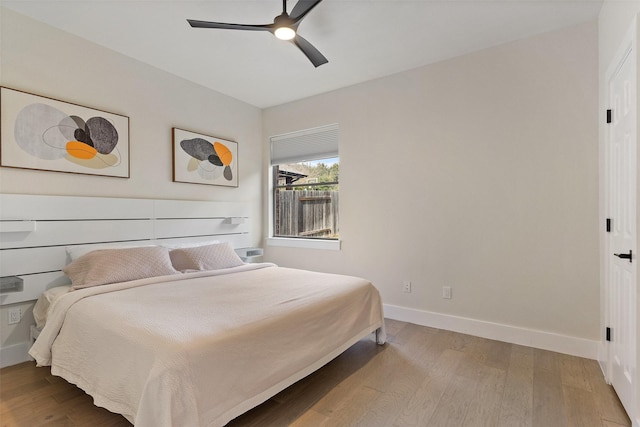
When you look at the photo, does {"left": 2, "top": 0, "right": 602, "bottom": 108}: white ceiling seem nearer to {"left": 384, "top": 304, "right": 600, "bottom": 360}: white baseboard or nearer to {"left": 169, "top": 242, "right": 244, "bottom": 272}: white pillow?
{"left": 169, "top": 242, "right": 244, "bottom": 272}: white pillow

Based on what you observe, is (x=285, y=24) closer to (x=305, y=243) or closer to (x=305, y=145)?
(x=305, y=145)

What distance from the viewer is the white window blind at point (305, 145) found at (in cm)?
420

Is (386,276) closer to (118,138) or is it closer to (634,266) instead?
(634,266)

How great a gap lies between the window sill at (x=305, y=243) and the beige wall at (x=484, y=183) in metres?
0.17

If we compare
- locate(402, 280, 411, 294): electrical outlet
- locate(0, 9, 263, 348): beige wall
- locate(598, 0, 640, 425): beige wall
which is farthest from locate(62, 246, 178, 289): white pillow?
locate(598, 0, 640, 425): beige wall

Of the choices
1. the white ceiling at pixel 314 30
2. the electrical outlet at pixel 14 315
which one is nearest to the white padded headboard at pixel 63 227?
the electrical outlet at pixel 14 315

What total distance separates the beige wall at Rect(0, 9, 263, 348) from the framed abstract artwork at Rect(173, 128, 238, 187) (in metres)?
0.09

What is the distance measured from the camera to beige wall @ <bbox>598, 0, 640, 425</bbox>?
1749 mm

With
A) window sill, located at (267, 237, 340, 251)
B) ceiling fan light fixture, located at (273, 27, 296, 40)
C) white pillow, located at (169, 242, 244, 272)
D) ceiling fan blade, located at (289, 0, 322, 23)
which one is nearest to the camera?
ceiling fan blade, located at (289, 0, 322, 23)

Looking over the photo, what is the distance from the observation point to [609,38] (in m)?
2.28

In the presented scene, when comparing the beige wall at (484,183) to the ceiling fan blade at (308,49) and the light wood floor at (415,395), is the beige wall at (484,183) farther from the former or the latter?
the ceiling fan blade at (308,49)

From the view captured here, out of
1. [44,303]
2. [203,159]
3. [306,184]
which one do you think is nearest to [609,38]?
[306,184]

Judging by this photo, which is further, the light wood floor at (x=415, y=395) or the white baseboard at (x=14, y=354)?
the white baseboard at (x=14, y=354)

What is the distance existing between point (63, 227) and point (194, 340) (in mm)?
2031
